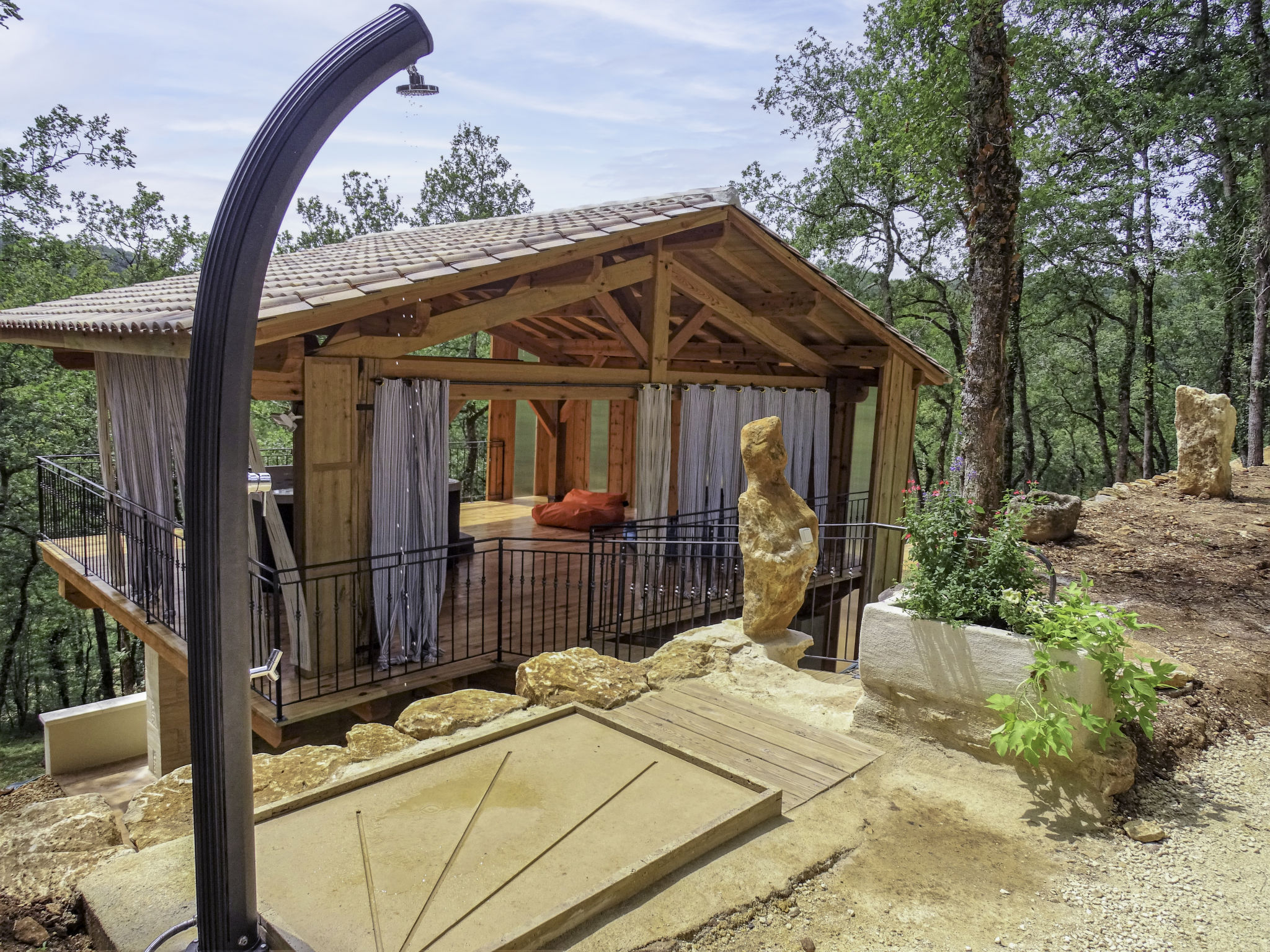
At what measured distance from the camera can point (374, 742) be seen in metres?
3.64

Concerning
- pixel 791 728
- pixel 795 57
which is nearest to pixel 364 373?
pixel 791 728

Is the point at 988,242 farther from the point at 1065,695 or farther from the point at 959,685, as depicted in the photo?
the point at 1065,695

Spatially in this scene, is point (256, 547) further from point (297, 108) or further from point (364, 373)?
point (297, 108)

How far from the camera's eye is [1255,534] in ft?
29.9

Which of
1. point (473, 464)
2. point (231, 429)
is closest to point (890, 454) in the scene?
point (231, 429)

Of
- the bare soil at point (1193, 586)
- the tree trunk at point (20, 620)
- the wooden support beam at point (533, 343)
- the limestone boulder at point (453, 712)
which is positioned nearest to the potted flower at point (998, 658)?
the bare soil at point (1193, 586)

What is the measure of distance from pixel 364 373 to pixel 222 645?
4750 mm

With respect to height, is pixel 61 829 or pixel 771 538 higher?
pixel 771 538

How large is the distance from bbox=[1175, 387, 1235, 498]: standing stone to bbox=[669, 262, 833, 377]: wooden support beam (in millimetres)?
4841

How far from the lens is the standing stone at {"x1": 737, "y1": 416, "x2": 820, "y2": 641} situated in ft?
16.2

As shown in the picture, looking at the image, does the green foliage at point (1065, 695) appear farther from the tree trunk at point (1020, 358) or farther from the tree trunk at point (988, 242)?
→ the tree trunk at point (1020, 358)

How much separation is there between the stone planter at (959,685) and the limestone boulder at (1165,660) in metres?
1.21

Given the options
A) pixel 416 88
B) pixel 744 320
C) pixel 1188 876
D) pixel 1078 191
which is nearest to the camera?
pixel 416 88

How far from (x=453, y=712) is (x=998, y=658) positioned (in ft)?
8.35
